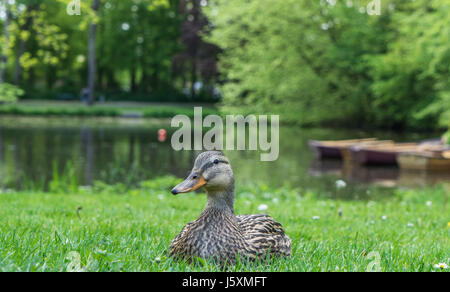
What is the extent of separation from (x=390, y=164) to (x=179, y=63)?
1297 inches

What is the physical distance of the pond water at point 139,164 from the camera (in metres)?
12.6

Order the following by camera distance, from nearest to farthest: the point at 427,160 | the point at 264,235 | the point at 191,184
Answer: the point at 191,184, the point at 264,235, the point at 427,160

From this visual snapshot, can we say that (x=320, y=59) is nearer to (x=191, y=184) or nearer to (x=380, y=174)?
(x=380, y=174)

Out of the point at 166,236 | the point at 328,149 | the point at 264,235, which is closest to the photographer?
the point at 264,235

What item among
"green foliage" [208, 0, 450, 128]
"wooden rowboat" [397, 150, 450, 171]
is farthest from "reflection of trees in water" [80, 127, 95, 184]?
"wooden rowboat" [397, 150, 450, 171]

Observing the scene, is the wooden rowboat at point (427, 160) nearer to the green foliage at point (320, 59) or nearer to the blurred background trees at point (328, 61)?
the blurred background trees at point (328, 61)

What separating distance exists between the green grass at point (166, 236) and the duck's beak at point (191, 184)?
0.44 metres

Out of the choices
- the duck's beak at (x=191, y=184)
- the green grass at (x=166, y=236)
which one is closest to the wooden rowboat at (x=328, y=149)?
the green grass at (x=166, y=236)

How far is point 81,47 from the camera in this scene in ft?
174

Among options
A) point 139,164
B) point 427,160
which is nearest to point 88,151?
point 139,164

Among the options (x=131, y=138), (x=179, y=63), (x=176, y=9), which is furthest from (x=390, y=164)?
(x=176, y=9)

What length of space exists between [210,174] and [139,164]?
12.6 meters

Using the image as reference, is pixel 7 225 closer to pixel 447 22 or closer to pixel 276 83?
pixel 447 22

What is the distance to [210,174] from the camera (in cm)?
297
